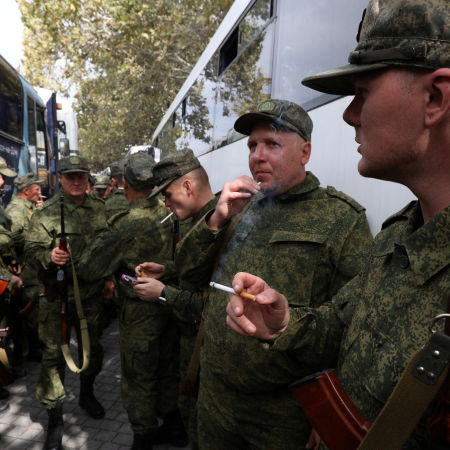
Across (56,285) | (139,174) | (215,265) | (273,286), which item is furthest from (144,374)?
(273,286)

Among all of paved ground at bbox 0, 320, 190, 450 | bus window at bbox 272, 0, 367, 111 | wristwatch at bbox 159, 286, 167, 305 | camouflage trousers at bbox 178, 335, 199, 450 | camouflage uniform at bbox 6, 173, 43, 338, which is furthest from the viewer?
camouflage uniform at bbox 6, 173, 43, 338

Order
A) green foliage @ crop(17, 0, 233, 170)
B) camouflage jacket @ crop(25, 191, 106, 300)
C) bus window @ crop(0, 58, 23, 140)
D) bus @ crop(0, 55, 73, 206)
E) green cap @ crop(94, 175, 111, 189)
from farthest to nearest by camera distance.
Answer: green foliage @ crop(17, 0, 233, 170) < green cap @ crop(94, 175, 111, 189) < bus @ crop(0, 55, 73, 206) < bus window @ crop(0, 58, 23, 140) < camouflage jacket @ crop(25, 191, 106, 300)

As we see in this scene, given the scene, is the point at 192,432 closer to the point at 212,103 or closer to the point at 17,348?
the point at 17,348

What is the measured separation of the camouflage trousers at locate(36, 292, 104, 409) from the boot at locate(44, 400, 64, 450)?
0.17 ft

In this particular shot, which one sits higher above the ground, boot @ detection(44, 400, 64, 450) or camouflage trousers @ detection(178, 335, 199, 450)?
camouflage trousers @ detection(178, 335, 199, 450)

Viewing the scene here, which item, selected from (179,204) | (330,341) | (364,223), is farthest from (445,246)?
(179,204)

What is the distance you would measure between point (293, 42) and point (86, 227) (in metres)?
2.74

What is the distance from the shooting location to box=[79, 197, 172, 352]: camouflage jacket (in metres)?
3.64

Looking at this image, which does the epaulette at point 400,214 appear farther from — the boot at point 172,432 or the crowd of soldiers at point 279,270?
the boot at point 172,432

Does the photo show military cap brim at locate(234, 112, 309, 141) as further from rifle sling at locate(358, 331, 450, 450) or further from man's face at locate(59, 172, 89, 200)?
man's face at locate(59, 172, 89, 200)

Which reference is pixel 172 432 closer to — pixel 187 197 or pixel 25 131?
pixel 187 197

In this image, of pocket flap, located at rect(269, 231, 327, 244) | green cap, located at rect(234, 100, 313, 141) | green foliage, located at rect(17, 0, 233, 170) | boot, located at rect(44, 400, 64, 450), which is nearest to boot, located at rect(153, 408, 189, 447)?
boot, located at rect(44, 400, 64, 450)

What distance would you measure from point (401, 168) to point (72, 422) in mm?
4131

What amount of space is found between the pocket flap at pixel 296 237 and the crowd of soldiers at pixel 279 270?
1 cm
